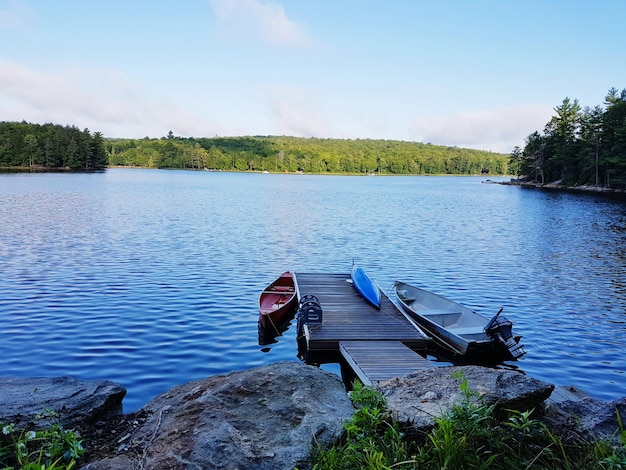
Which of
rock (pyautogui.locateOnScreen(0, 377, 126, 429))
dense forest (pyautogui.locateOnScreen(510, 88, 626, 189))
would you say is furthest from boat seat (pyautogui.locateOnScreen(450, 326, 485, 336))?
dense forest (pyautogui.locateOnScreen(510, 88, 626, 189))

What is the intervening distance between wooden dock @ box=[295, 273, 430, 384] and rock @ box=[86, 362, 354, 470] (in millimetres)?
4627

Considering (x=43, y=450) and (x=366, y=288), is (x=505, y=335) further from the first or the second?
(x=43, y=450)

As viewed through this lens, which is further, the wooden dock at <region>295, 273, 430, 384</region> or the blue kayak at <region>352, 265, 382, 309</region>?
the blue kayak at <region>352, 265, 382, 309</region>

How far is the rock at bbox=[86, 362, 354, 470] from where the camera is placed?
4637 mm

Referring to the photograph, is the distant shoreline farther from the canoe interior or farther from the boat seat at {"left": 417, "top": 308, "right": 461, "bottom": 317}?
the boat seat at {"left": 417, "top": 308, "right": 461, "bottom": 317}

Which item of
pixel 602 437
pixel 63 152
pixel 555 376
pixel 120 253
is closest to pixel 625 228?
pixel 555 376

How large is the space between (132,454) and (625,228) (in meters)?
45.5

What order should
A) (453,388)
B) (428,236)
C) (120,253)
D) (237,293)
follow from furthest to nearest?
(428,236)
(120,253)
(237,293)
(453,388)

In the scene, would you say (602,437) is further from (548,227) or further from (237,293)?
(548,227)

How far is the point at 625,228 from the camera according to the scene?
133 ft

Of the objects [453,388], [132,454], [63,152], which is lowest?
[132,454]

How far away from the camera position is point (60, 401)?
6.39 metres

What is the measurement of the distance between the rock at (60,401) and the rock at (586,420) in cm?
552

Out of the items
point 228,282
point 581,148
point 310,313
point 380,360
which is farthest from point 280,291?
point 581,148
